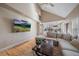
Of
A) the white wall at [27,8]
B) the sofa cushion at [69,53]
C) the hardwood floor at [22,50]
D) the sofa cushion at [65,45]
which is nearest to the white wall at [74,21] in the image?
the sofa cushion at [65,45]

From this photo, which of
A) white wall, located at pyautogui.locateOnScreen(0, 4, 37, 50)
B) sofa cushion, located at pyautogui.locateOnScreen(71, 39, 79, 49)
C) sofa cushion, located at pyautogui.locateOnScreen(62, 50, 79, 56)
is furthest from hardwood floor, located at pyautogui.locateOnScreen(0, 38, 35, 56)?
sofa cushion, located at pyautogui.locateOnScreen(71, 39, 79, 49)

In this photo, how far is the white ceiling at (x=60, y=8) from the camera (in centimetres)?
208

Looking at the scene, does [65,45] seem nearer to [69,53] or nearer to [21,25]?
[69,53]

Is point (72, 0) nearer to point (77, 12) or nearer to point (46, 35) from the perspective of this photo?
point (77, 12)

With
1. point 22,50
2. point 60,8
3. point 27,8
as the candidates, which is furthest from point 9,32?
point 60,8

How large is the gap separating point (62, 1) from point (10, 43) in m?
1.29

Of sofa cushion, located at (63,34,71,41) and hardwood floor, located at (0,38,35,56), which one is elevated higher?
sofa cushion, located at (63,34,71,41)

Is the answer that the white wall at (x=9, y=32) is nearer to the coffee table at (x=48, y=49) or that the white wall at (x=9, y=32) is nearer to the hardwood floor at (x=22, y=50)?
the hardwood floor at (x=22, y=50)

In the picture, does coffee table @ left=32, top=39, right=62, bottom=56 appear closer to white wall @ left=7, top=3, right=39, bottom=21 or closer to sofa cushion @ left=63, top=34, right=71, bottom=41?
sofa cushion @ left=63, top=34, right=71, bottom=41

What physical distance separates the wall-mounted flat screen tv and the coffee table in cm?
43

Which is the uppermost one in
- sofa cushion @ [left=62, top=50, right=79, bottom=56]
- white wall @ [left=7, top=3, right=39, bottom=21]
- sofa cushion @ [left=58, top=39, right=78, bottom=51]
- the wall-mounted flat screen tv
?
white wall @ [left=7, top=3, right=39, bottom=21]

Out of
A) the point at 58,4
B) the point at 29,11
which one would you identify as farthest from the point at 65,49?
the point at 29,11

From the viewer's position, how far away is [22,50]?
207 cm

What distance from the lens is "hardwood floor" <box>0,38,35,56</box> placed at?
1970 millimetres
